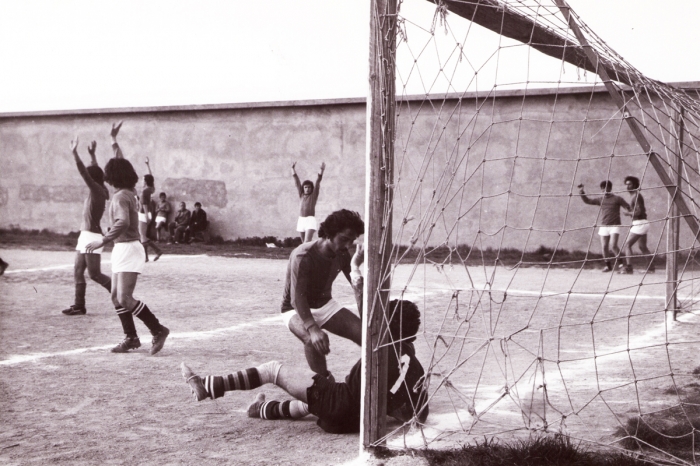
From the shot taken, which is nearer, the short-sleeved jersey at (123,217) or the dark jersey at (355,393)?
the dark jersey at (355,393)

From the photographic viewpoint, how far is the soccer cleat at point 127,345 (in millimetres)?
5789

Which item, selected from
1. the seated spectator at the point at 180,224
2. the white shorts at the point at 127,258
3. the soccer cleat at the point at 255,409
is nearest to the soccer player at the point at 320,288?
the soccer cleat at the point at 255,409

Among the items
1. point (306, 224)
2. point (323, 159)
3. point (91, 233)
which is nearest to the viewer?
point (91, 233)

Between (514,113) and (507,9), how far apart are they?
9932 millimetres

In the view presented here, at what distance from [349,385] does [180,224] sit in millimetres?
13440

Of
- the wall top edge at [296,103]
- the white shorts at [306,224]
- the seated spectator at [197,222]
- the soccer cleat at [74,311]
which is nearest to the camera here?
the soccer cleat at [74,311]

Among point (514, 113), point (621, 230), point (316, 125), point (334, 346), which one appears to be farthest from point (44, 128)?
point (334, 346)

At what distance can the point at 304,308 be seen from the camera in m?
4.33

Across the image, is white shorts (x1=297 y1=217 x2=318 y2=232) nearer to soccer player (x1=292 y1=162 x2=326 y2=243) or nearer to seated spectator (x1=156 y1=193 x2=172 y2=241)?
soccer player (x1=292 y1=162 x2=326 y2=243)

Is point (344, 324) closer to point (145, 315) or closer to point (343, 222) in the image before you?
point (343, 222)

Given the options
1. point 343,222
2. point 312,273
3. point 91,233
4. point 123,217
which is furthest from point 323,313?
point 91,233

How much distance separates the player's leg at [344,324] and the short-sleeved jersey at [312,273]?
112mm

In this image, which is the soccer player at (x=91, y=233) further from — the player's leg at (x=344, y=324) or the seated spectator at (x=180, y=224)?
the seated spectator at (x=180, y=224)

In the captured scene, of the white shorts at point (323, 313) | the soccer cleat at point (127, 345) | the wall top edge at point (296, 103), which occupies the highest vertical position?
the wall top edge at point (296, 103)
